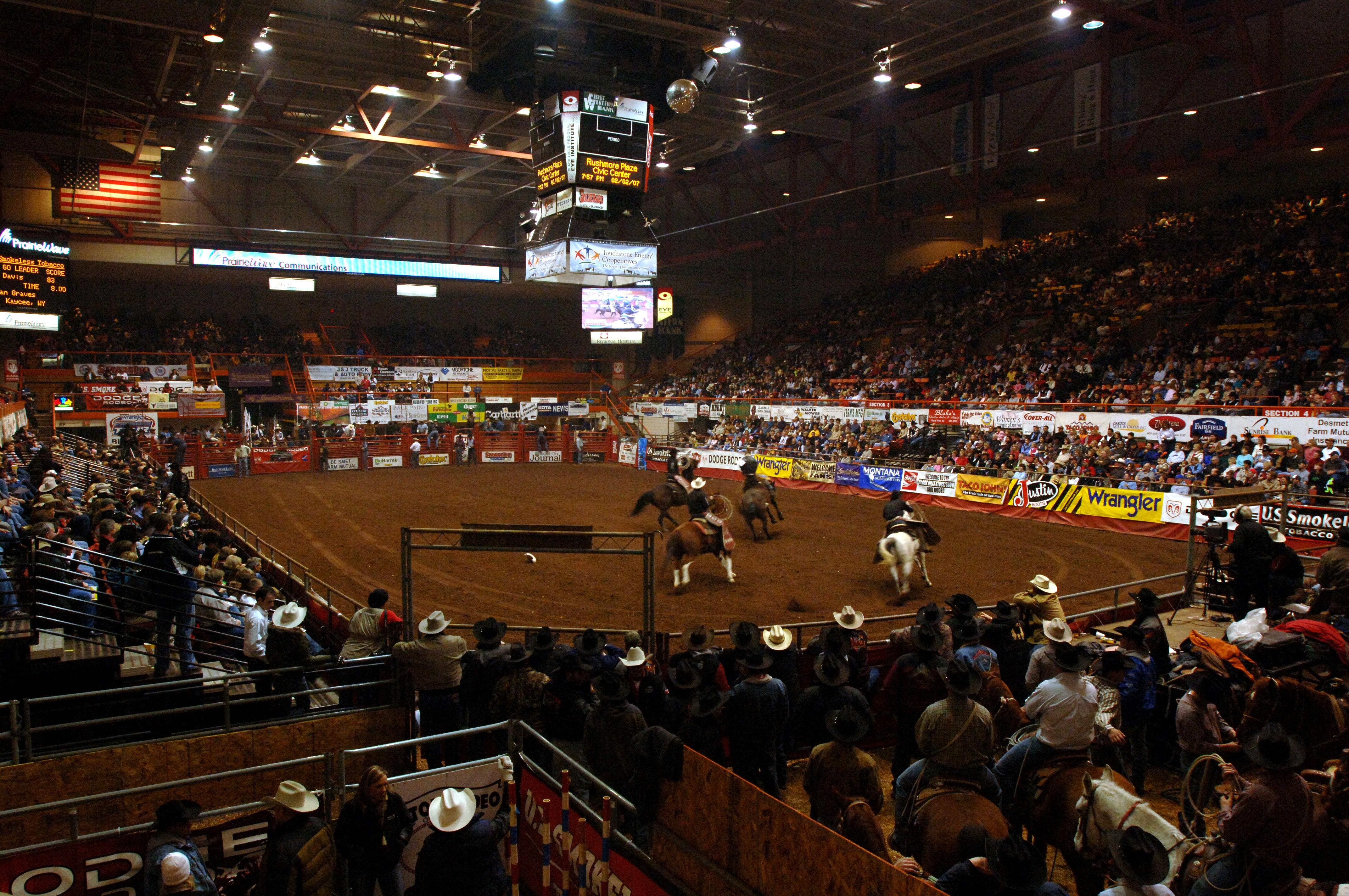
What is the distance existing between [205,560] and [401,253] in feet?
95.5

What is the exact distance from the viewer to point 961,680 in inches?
186

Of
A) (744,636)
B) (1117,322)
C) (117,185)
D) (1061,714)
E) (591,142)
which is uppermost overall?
(117,185)

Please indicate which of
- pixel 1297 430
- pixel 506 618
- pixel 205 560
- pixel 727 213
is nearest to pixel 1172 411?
pixel 1297 430

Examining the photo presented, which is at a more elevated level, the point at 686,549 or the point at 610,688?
the point at 610,688

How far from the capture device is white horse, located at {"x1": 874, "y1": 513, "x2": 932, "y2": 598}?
1279 centimetres

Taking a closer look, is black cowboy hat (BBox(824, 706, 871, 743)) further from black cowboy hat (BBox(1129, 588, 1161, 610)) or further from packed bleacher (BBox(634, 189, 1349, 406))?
packed bleacher (BBox(634, 189, 1349, 406))

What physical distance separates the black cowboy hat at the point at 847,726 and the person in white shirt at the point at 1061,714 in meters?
0.93

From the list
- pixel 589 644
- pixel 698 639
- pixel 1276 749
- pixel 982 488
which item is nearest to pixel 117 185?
pixel 589 644

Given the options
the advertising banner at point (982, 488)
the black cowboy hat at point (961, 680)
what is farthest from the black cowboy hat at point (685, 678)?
the advertising banner at point (982, 488)

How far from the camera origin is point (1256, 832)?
3799 mm

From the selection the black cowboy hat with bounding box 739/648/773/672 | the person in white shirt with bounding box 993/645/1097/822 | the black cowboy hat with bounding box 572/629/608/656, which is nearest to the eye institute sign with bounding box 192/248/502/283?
the black cowboy hat with bounding box 572/629/608/656

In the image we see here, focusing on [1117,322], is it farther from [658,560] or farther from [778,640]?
[778,640]

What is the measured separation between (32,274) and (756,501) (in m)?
19.4

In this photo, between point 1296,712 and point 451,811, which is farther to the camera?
point 1296,712
